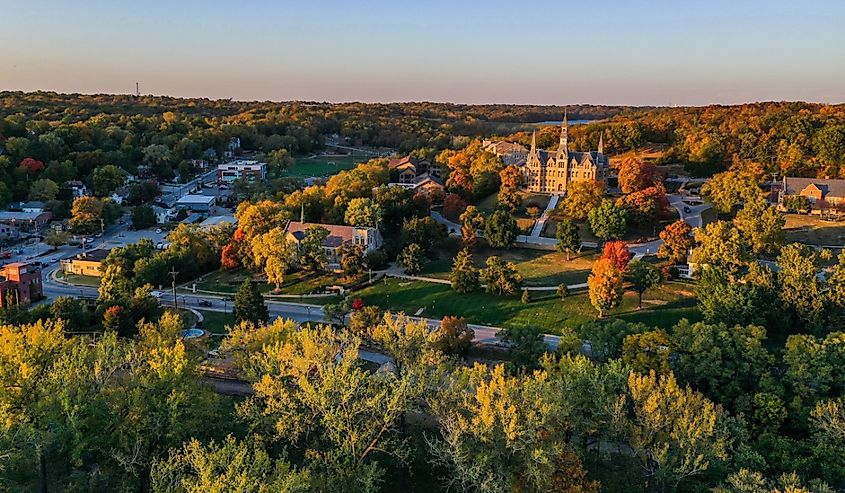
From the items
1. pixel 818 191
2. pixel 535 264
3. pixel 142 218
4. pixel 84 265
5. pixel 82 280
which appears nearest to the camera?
pixel 535 264

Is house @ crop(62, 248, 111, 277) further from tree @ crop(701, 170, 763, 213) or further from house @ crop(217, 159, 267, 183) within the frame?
tree @ crop(701, 170, 763, 213)

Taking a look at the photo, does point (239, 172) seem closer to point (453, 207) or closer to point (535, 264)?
point (453, 207)

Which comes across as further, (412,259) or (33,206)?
(33,206)

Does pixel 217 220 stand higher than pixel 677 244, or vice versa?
pixel 677 244

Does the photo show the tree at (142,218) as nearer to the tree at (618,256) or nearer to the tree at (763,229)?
the tree at (618,256)

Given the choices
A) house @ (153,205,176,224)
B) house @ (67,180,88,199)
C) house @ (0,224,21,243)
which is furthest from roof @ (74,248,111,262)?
house @ (67,180,88,199)

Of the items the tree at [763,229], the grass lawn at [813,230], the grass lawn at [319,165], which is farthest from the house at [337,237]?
the grass lawn at [319,165]

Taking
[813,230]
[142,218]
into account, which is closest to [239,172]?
[142,218]
